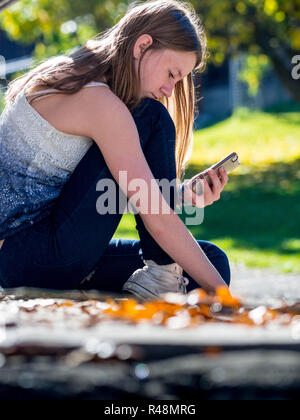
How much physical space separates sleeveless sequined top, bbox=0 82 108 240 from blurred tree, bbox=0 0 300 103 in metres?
8.35

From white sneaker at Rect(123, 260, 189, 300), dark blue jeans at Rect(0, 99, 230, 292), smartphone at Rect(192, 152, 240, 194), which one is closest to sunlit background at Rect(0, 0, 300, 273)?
smartphone at Rect(192, 152, 240, 194)

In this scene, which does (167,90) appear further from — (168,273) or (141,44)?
(168,273)

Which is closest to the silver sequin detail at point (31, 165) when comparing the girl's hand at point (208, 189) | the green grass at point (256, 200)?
the girl's hand at point (208, 189)

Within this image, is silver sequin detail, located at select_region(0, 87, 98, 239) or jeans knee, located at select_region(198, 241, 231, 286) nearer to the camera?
silver sequin detail, located at select_region(0, 87, 98, 239)

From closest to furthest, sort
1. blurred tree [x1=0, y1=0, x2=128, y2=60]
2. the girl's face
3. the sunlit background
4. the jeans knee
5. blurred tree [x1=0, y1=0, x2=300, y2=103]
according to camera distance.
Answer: the girl's face < the jeans knee < the sunlit background < blurred tree [x1=0, y1=0, x2=300, y2=103] < blurred tree [x1=0, y1=0, x2=128, y2=60]

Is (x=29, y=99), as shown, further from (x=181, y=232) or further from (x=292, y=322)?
(x=292, y=322)

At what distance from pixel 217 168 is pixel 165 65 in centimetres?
50

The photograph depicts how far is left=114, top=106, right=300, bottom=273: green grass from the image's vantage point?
7.16 metres

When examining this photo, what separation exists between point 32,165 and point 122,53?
54cm

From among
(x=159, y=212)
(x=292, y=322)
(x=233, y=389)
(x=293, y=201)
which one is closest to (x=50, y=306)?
(x=159, y=212)

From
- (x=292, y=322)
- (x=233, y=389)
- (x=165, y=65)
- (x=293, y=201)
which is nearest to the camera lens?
(x=233, y=389)

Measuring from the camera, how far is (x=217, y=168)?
319 centimetres

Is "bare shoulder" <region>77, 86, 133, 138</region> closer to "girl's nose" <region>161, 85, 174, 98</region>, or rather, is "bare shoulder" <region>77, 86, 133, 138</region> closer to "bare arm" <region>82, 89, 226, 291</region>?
"bare arm" <region>82, 89, 226, 291</region>
